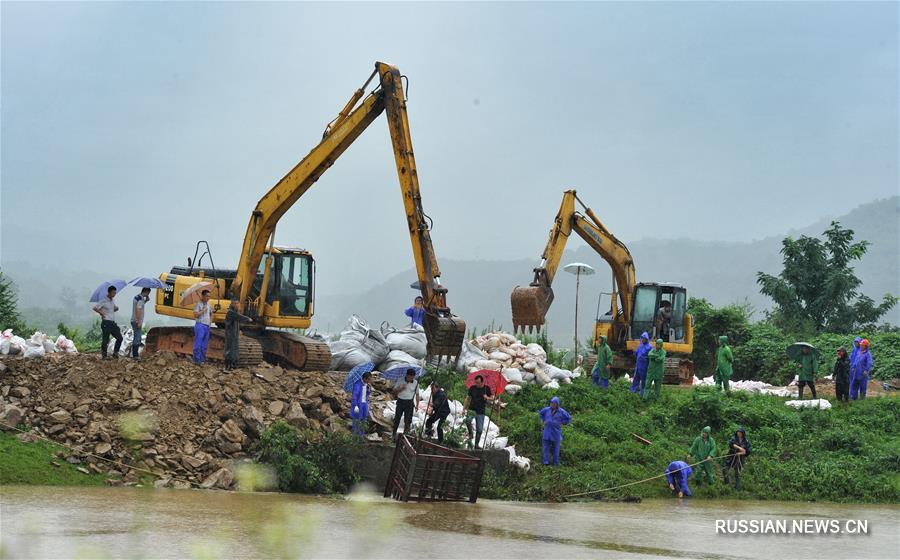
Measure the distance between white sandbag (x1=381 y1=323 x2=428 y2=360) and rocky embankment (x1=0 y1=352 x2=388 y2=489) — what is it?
4.86 meters

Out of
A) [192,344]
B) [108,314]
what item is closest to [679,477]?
[192,344]

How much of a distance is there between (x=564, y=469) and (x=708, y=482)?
2.78 m

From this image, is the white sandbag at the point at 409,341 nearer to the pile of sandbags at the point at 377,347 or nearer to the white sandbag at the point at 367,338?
the pile of sandbags at the point at 377,347

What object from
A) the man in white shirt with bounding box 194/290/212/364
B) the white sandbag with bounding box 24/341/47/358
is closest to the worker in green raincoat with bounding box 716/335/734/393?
the man in white shirt with bounding box 194/290/212/364

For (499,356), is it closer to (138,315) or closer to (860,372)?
(138,315)

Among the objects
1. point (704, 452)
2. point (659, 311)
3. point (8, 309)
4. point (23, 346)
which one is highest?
point (659, 311)

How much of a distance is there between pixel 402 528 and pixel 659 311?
19.3 m

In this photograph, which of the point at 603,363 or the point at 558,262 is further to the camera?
the point at 558,262

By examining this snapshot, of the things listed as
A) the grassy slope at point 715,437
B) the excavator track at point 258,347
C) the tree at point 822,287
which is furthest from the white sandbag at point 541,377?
the tree at point 822,287

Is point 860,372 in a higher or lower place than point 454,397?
higher

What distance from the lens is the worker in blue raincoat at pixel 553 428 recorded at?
60.5ft

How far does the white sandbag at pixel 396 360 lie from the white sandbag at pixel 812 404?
29.4 feet

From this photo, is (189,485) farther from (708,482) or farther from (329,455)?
(708,482)

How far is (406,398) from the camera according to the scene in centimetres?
1723
